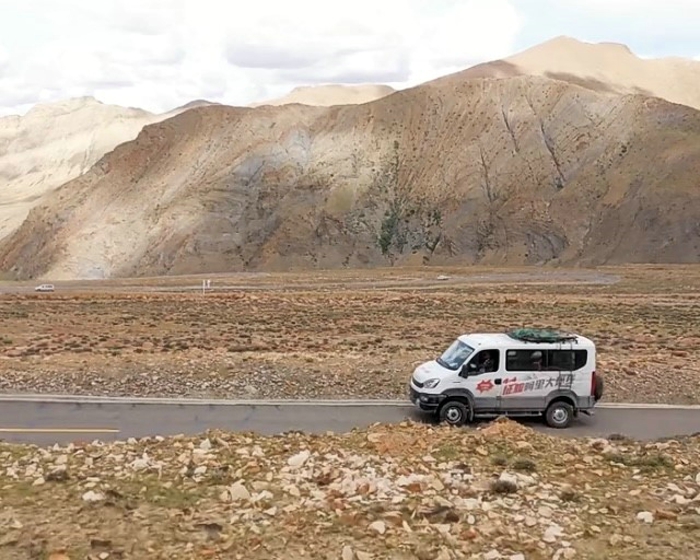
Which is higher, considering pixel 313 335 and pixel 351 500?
pixel 351 500

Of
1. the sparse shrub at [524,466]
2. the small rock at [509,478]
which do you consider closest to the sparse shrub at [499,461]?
the sparse shrub at [524,466]

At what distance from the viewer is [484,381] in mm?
18531

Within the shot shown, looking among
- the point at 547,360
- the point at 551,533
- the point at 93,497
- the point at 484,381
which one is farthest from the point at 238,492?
the point at 547,360

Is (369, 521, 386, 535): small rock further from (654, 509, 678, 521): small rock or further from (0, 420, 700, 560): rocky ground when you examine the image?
(654, 509, 678, 521): small rock

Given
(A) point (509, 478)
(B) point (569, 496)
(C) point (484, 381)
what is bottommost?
(C) point (484, 381)

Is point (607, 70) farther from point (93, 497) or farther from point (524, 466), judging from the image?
point (93, 497)

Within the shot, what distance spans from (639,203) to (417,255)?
2815cm

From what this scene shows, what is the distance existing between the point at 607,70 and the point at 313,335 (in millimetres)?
168702

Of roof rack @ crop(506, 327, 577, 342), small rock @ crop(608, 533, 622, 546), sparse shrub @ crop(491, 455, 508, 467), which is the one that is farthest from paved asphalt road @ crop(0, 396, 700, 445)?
small rock @ crop(608, 533, 622, 546)

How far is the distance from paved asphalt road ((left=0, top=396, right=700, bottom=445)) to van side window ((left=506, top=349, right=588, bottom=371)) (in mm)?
1365

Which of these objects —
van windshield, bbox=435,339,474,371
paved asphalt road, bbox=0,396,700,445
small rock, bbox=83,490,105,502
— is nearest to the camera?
small rock, bbox=83,490,105,502

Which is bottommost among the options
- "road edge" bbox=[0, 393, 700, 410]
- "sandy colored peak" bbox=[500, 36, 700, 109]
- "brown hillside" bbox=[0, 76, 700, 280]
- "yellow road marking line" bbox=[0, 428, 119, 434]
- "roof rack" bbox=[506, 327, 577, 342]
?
"yellow road marking line" bbox=[0, 428, 119, 434]

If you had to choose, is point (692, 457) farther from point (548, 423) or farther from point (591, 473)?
point (548, 423)

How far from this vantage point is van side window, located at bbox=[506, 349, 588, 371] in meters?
18.7
